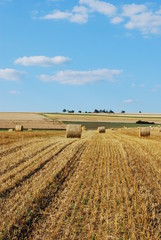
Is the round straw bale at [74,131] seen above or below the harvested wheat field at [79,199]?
above

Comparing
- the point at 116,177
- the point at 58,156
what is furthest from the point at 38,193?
the point at 58,156

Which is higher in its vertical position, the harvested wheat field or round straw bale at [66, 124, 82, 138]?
round straw bale at [66, 124, 82, 138]

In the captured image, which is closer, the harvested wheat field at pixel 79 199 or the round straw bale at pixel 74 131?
the harvested wheat field at pixel 79 199

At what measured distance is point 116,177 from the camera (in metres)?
10.7

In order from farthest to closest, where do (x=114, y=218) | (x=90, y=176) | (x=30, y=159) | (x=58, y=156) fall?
1. (x=58, y=156)
2. (x=30, y=159)
3. (x=90, y=176)
4. (x=114, y=218)

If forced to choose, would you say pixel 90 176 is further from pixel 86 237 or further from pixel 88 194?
pixel 86 237

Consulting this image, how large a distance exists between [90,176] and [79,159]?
317 centimetres

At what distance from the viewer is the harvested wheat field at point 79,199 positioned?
6418 mm

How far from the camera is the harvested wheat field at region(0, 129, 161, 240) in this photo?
6418 mm

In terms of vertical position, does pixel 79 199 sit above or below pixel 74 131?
below

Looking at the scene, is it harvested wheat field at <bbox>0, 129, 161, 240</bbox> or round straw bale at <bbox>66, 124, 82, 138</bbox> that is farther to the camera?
round straw bale at <bbox>66, 124, 82, 138</bbox>

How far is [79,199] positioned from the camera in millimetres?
8172

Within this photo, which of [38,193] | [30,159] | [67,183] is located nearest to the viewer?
[38,193]

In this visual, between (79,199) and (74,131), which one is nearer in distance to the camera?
(79,199)
